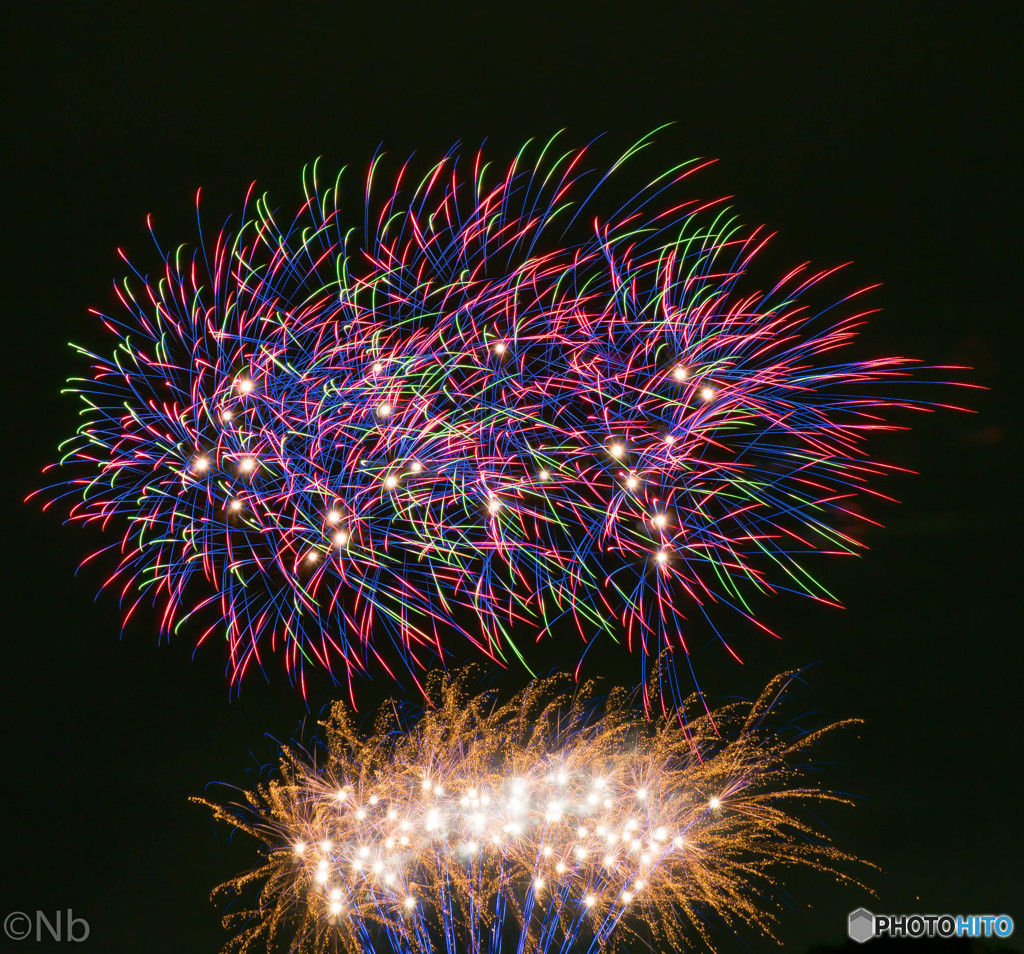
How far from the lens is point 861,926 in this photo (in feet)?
43.4

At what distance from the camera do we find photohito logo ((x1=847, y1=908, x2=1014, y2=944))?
12.7 meters

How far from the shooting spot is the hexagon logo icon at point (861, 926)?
13164mm

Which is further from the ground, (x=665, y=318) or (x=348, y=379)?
(x=665, y=318)

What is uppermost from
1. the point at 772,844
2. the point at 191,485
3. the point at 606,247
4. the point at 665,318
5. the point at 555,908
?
the point at 606,247

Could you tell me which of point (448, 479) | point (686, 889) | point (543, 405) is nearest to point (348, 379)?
point (448, 479)

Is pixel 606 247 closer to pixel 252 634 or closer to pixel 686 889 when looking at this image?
pixel 252 634

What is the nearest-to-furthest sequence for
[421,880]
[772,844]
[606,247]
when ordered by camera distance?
1. [606,247]
2. [772,844]
3. [421,880]

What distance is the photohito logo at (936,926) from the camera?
12.7 meters

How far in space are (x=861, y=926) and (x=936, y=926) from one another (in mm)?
1073

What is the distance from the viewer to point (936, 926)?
12727 millimetres

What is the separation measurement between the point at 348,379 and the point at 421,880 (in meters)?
9.33

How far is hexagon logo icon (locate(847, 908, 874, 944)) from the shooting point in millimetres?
13164

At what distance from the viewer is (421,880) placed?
1487cm

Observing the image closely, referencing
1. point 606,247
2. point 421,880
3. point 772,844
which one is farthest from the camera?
point 421,880
